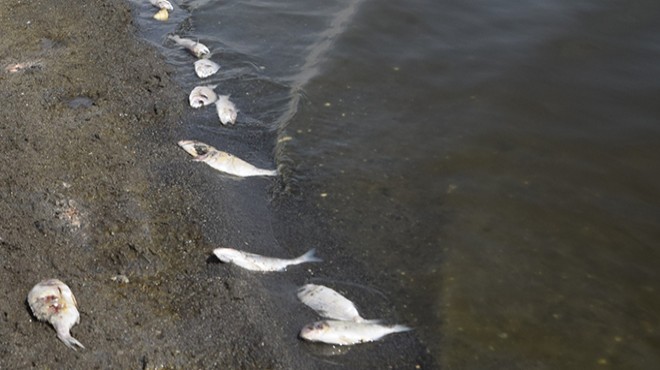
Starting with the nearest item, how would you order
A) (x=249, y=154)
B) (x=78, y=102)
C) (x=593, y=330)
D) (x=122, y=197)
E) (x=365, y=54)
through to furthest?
(x=593, y=330)
(x=122, y=197)
(x=249, y=154)
(x=78, y=102)
(x=365, y=54)

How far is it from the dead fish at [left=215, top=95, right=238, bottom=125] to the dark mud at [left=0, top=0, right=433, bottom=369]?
42 centimetres

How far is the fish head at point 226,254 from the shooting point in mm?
6422

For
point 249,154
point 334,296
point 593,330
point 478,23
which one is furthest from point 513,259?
point 478,23

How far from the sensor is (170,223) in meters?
6.88

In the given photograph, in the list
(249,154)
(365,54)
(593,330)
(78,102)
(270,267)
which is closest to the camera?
(593,330)

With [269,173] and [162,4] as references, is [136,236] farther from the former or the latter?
[162,4]

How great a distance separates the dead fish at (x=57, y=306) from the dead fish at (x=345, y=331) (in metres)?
1.62

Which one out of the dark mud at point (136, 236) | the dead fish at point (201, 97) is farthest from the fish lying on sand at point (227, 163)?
the dead fish at point (201, 97)

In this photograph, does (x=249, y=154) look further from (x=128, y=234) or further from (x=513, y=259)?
(x=513, y=259)

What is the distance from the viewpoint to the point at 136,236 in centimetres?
665

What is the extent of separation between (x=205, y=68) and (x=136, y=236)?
3.50 m

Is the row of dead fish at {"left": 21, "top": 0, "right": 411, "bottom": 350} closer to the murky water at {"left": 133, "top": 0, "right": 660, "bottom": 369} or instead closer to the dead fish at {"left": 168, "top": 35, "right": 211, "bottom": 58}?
the murky water at {"left": 133, "top": 0, "right": 660, "bottom": 369}

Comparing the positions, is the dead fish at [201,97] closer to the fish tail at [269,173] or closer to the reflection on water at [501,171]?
the reflection on water at [501,171]

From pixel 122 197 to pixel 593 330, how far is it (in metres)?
4.16
